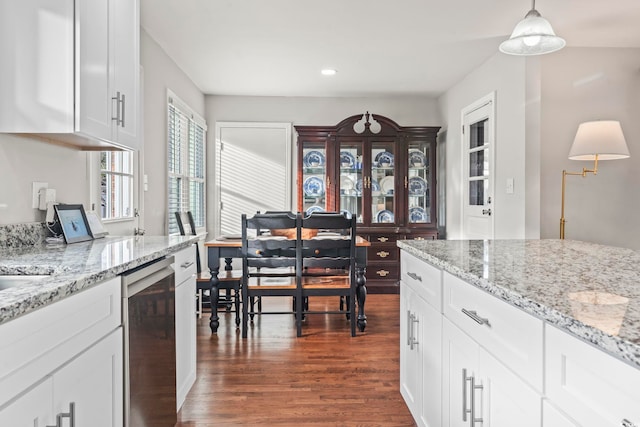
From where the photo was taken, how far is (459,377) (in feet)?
4.75

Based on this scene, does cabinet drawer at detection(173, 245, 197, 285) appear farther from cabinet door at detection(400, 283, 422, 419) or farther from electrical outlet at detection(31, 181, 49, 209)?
cabinet door at detection(400, 283, 422, 419)

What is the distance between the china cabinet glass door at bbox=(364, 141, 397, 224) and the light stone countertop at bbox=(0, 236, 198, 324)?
11.2 feet

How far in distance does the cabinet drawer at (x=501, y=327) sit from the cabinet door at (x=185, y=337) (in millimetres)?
1256

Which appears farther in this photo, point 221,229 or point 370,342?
point 221,229

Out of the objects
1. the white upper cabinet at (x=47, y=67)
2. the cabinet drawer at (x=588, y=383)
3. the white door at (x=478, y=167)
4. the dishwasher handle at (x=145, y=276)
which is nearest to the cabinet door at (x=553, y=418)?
the cabinet drawer at (x=588, y=383)

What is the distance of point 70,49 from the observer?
5.57 ft

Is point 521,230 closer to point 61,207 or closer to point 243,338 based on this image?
point 243,338

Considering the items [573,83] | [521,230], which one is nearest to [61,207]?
[521,230]

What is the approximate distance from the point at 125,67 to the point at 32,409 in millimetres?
1717

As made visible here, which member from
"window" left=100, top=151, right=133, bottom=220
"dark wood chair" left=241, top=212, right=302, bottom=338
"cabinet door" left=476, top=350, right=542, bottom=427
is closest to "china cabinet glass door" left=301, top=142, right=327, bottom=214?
"dark wood chair" left=241, top=212, right=302, bottom=338

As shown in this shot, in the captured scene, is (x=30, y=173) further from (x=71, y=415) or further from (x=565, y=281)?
(x=565, y=281)

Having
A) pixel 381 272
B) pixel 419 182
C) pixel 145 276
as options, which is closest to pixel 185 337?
pixel 145 276

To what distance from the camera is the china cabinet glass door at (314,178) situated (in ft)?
17.7

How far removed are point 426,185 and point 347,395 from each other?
3.43 metres
